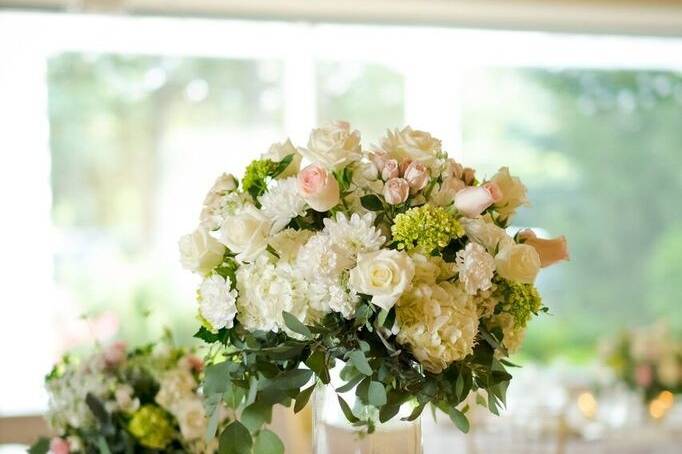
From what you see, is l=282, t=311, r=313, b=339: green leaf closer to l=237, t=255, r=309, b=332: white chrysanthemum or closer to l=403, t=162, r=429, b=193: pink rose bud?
l=237, t=255, r=309, b=332: white chrysanthemum

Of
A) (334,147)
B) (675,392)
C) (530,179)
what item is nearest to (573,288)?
(530,179)

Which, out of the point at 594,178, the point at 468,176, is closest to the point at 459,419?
the point at 468,176

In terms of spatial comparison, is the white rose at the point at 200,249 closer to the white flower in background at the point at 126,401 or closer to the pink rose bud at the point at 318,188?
the pink rose bud at the point at 318,188

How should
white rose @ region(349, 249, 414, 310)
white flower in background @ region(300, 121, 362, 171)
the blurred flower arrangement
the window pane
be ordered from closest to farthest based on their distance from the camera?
white rose @ region(349, 249, 414, 310)
white flower in background @ region(300, 121, 362, 171)
the blurred flower arrangement
the window pane

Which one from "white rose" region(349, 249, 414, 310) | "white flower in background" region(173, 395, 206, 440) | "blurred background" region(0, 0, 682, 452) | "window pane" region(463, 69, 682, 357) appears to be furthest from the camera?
"window pane" region(463, 69, 682, 357)

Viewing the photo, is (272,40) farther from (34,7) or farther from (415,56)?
(34,7)

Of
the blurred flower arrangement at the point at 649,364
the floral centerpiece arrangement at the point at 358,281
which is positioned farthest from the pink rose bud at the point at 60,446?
the blurred flower arrangement at the point at 649,364

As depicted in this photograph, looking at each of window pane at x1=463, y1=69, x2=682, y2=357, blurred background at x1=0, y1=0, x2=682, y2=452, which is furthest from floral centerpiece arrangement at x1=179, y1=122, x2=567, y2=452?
window pane at x1=463, y1=69, x2=682, y2=357

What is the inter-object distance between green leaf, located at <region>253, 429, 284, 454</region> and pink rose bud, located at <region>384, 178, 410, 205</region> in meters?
0.35

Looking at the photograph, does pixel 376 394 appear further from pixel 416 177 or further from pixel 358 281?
pixel 416 177

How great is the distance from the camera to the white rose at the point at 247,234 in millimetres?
1326

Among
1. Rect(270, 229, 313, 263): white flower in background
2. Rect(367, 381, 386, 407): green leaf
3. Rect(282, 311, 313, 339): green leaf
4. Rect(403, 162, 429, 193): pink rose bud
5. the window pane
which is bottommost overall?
the window pane

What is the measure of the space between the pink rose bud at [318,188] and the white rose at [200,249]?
0.15 meters

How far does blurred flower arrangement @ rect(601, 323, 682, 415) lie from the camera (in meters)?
4.16
